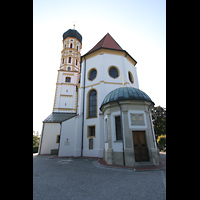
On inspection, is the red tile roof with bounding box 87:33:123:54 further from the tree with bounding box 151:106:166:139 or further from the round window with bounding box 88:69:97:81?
the tree with bounding box 151:106:166:139

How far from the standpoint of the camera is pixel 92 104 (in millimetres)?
13820

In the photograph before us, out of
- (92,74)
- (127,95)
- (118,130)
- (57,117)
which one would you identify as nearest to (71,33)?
(92,74)

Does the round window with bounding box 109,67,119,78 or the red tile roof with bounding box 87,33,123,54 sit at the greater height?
the red tile roof with bounding box 87,33,123,54

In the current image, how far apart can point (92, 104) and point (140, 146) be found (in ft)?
23.3

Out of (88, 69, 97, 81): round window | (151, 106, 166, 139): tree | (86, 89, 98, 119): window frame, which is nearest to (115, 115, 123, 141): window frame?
(86, 89, 98, 119): window frame

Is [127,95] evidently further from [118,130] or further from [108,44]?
[108,44]

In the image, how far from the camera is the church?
8.17 meters

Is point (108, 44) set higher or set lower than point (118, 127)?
higher

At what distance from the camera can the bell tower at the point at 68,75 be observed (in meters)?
22.0
